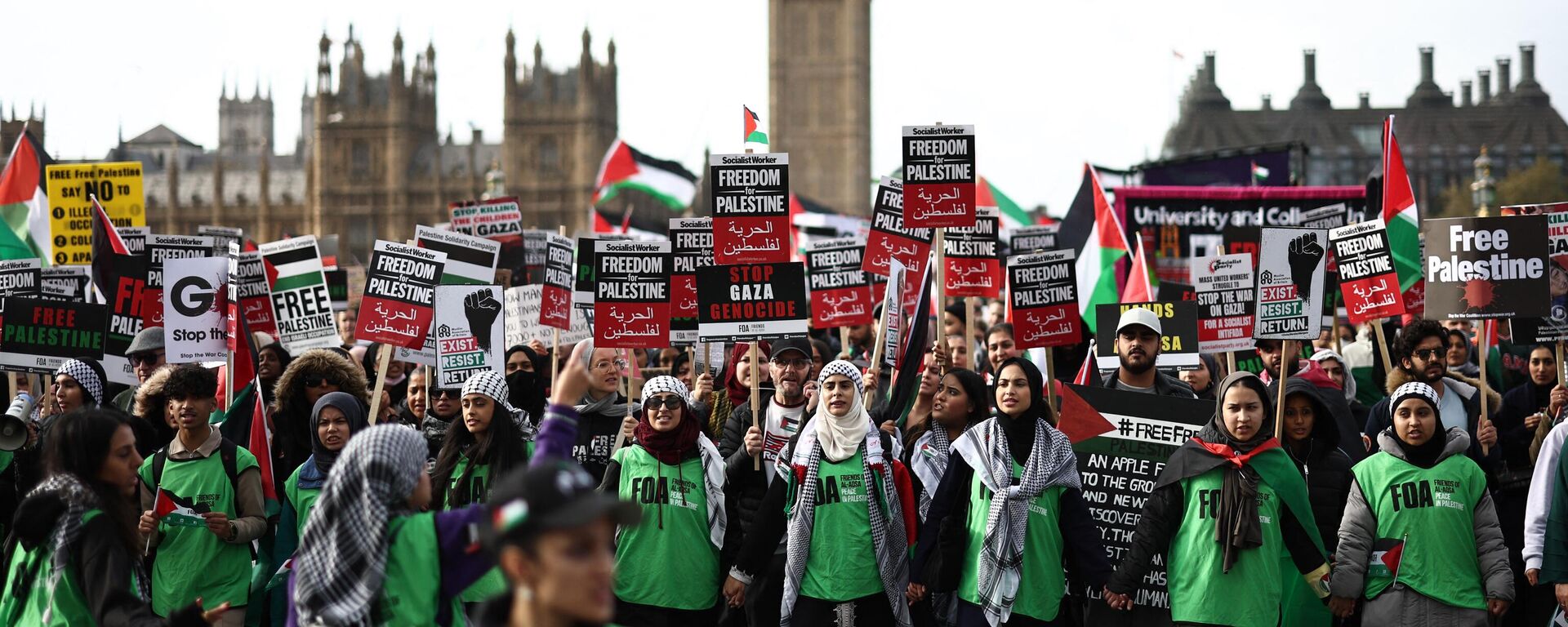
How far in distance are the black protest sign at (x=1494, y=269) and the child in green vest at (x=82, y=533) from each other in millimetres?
5830

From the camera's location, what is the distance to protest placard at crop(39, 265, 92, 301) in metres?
10.9

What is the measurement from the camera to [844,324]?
435 inches

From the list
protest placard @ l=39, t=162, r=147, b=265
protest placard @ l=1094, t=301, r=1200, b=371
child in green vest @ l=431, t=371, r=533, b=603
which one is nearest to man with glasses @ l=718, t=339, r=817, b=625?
child in green vest @ l=431, t=371, r=533, b=603

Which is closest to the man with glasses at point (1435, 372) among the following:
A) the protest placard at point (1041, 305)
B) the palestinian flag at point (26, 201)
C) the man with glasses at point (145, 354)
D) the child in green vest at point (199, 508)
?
the protest placard at point (1041, 305)

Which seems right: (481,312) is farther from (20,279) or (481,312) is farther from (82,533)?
(82,533)

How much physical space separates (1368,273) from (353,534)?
6.45m

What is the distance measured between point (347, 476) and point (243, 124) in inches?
4184

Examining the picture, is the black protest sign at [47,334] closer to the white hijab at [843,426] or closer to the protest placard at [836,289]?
the protest placard at [836,289]

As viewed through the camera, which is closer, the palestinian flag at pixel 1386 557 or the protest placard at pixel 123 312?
the palestinian flag at pixel 1386 557

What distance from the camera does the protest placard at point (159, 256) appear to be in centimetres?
985

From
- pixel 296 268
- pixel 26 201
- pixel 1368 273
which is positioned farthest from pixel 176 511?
pixel 26 201

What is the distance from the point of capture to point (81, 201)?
41.0 feet

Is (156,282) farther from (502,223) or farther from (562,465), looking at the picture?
(562,465)

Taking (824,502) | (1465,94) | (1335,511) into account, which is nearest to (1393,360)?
(1335,511)
